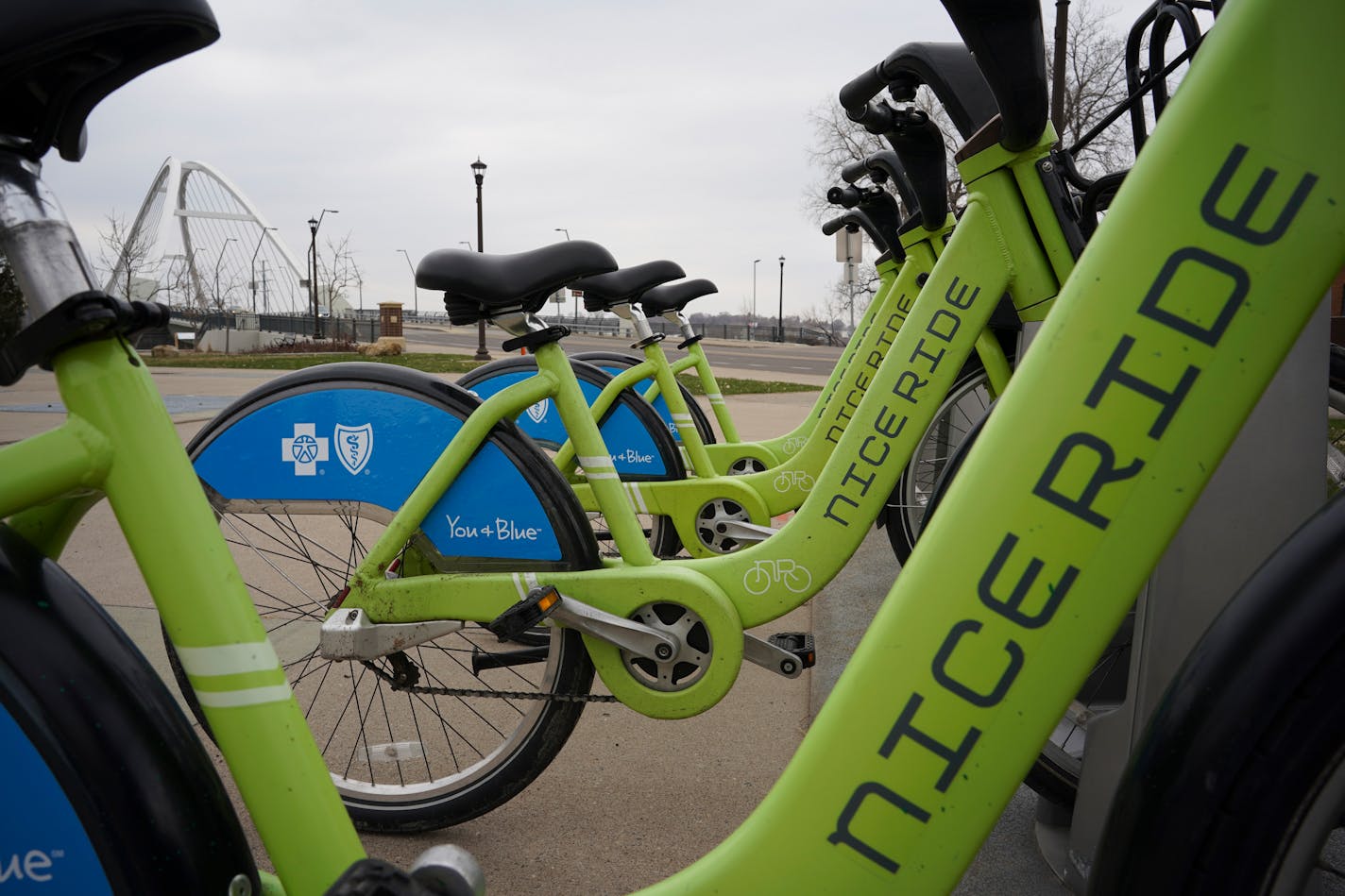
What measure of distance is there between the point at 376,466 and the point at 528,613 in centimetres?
51

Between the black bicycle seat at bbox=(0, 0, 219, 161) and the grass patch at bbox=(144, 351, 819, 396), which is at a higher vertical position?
the black bicycle seat at bbox=(0, 0, 219, 161)

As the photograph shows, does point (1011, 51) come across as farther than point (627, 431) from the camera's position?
No

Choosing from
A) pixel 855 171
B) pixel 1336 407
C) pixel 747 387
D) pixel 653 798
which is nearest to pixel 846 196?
pixel 855 171

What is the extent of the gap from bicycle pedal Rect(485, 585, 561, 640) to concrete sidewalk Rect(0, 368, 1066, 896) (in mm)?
498

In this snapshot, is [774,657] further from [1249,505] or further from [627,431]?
[627,431]

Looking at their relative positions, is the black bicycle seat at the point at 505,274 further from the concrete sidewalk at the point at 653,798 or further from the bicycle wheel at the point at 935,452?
the bicycle wheel at the point at 935,452

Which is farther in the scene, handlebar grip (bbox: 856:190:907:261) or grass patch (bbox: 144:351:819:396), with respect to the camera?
grass patch (bbox: 144:351:819:396)

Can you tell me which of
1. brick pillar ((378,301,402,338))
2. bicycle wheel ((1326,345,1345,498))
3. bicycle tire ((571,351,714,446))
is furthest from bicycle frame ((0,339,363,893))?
brick pillar ((378,301,402,338))

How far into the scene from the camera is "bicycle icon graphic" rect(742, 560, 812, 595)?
2271 mm

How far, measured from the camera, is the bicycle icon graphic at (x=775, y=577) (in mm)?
2271

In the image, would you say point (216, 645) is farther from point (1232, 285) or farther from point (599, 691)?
point (599, 691)

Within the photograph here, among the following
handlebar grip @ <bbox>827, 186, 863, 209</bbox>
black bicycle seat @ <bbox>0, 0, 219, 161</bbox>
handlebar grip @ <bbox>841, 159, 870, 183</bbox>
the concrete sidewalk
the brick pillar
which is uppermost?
black bicycle seat @ <bbox>0, 0, 219, 161</bbox>

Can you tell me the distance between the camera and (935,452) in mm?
3785

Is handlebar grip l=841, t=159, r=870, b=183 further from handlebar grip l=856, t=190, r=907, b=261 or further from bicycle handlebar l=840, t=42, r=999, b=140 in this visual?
bicycle handlebar l=840, t=42, r=999, b=140
